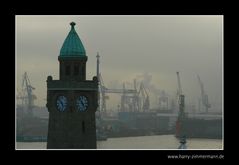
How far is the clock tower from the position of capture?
131 ft

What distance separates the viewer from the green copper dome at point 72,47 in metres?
39.8

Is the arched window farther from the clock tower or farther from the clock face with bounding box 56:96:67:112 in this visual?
the clock face with bounding box 56:96:67:112

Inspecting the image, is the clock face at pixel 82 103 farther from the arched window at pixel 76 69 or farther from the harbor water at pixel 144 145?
the harbor water at pixel 144 145

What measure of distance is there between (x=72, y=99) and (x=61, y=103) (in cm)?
77

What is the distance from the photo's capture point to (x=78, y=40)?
40.1 meters

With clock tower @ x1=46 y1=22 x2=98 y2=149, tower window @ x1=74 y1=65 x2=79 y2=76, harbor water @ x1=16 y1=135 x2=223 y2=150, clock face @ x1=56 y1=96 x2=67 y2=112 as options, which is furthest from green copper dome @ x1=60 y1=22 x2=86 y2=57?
harbor water @ x1=16 y1=135 x2=223 y2=150

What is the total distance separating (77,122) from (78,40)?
4632 millimetres

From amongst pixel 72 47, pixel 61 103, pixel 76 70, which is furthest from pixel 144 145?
pixel 72 47

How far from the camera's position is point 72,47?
39.8 metres

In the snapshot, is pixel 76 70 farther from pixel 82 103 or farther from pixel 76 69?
pixel 82 103

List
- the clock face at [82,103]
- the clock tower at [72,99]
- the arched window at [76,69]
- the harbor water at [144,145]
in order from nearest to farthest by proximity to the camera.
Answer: the clock tower at [72,99]
the arched window at [76,69]
the clock face at [82,103]
the harbor water at [144,145]

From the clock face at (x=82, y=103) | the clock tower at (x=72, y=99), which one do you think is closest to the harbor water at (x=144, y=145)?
the clock tower at (x=72, y=99)
